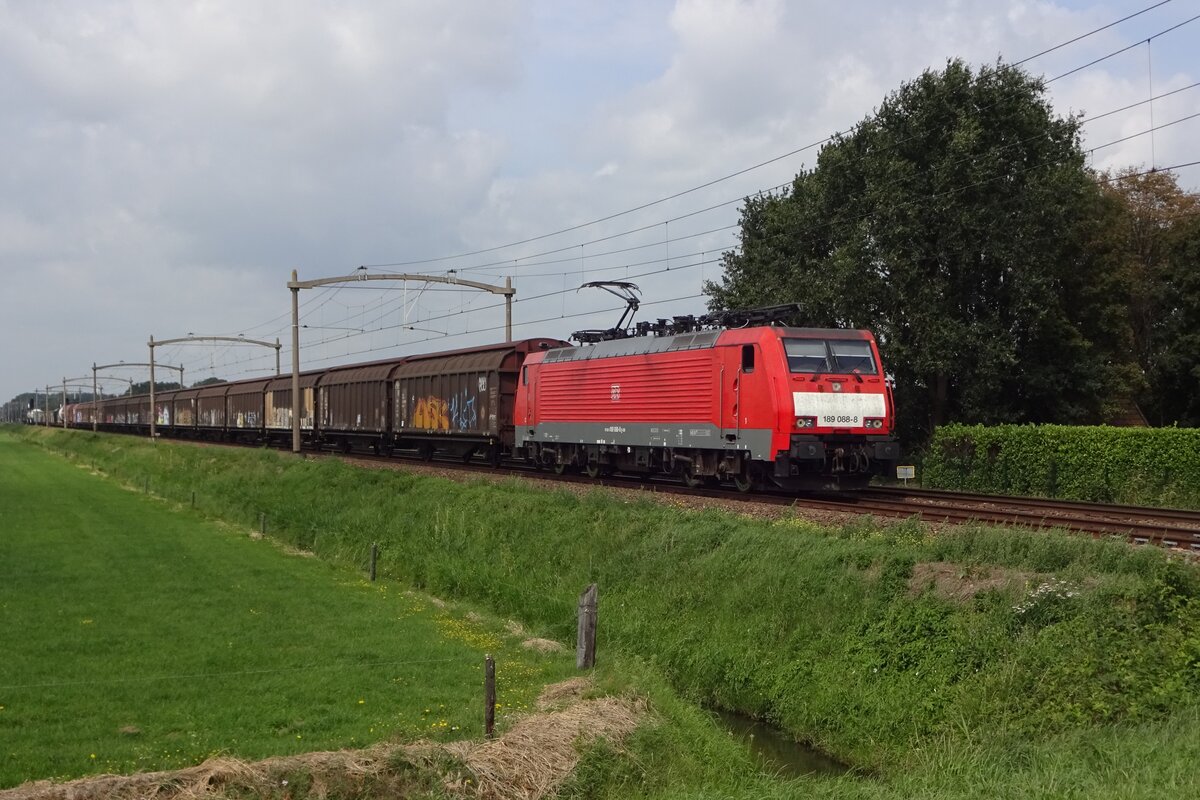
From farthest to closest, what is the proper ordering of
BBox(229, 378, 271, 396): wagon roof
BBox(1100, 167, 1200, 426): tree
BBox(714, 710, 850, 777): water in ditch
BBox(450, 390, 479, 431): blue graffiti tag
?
BBox(229, 378, 271, 396): wagon roof → BBox(1100, 167, 1200, 426): tree → BBox(450, 390, 479, 431): blue graffiti tag → BBox(714, 710, 850, 777): water in ditch

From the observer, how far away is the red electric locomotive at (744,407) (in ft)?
67.4

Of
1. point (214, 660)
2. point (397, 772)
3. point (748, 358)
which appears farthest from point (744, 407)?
point (397, 772)

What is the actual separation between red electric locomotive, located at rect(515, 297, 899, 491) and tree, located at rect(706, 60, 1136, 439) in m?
10.4

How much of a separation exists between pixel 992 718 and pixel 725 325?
14.1m

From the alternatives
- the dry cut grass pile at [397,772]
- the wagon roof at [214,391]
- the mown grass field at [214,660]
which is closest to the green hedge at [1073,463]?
the mown grass field at [214,660]

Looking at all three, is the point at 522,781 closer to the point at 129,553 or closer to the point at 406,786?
the point at 406,786

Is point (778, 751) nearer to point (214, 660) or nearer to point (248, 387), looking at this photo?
point (214, 660)

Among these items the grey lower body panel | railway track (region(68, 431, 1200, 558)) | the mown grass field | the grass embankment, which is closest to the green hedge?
railway track (region(68, 431, 1200, 558))

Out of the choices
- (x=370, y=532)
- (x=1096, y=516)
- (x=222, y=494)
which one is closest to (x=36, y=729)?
(x=370, y=532)

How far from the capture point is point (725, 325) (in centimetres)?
2402

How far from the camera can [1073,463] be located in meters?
25.2

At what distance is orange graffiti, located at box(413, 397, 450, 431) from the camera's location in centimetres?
3501

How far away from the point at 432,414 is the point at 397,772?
2718 centimetres

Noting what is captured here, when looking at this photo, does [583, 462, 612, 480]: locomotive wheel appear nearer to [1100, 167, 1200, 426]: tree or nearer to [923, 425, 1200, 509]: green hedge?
[923, 425, 1200, 509]: green hedge
